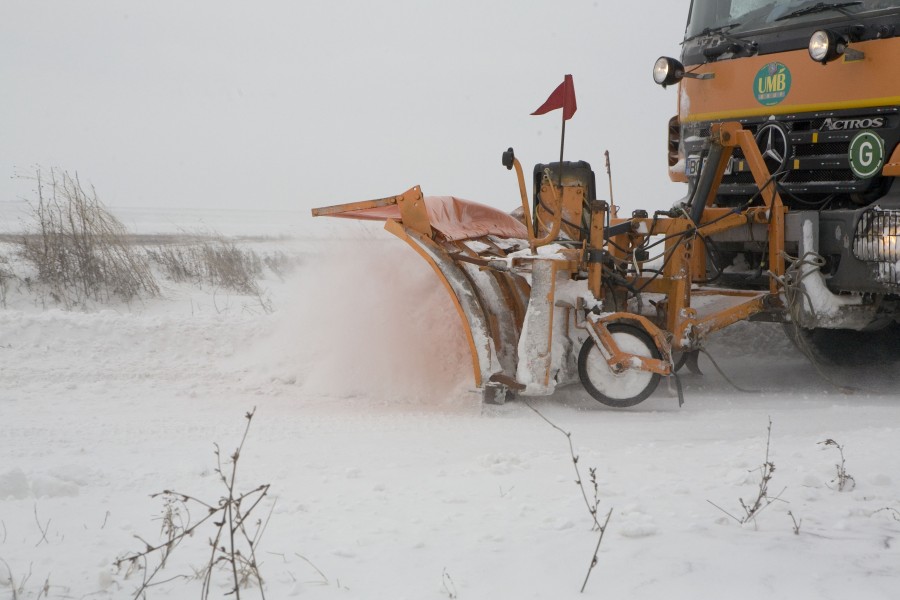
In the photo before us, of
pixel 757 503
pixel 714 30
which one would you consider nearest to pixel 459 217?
pixel 714 30

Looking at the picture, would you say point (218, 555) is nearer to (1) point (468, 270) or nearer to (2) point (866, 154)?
(1) point (468, 270)

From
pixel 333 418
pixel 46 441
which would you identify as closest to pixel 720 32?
pixel 333 418

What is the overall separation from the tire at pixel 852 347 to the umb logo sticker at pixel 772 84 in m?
1.73

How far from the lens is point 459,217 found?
5.70 meters

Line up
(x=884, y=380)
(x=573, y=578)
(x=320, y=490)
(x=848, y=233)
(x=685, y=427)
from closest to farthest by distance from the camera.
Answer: (x=573, y=578)
(x=320, y=490)
(x=685, y=427)
(x=848, y=233)
(x=884, y=380)

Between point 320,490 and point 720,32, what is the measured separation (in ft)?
13.0

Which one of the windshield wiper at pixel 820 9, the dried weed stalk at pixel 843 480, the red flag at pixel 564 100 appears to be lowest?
the dried weed stalk at pixel 843 480

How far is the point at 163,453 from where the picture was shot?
393cm

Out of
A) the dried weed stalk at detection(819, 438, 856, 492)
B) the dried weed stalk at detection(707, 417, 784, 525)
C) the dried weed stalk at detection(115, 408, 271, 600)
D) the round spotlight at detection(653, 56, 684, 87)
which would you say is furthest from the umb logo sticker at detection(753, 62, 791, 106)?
the dried weed stalk at detection(115, 408, 271, 600)

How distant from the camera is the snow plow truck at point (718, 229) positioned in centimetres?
486

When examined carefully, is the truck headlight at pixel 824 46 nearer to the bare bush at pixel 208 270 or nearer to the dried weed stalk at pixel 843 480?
the dried weed stalk at pixel 843 480

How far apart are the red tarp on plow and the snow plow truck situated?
2cm

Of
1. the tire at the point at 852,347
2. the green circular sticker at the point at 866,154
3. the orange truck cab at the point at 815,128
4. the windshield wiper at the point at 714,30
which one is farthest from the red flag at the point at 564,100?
the tire at the point at 852,347

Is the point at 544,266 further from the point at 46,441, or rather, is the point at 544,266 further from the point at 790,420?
the point at 46,441
